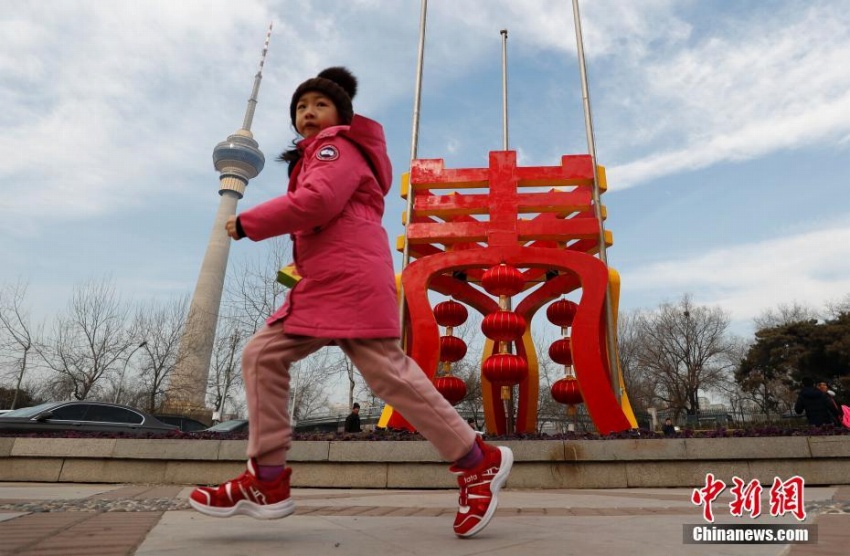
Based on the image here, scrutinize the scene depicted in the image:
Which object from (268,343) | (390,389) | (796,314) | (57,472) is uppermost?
(796,314)

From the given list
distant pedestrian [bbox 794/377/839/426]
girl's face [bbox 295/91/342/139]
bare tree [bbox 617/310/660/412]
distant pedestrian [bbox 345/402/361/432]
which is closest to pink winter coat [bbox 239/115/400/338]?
girl's face [bbox 295/91/342/139]

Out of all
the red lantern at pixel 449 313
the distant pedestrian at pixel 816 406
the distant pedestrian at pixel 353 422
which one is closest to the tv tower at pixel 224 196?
the distant pedestrian at pixel 353 422

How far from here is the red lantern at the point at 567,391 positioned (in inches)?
319

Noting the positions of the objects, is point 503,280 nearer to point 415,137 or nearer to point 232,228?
point 415,137

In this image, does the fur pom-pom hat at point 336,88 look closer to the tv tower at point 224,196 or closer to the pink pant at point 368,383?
the pink pant at point 368,383

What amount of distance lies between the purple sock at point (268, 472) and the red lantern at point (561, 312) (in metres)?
7.06

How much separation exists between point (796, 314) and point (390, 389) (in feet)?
139

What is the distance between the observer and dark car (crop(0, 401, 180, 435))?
7.67 meters

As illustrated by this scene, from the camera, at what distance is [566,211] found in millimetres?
8352

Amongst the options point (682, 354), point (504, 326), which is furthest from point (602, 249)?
point (682, 354)

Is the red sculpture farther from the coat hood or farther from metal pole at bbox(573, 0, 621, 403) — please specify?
the coat hood

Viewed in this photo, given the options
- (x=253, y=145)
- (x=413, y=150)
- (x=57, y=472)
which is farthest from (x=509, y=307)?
(x=253, y=145)

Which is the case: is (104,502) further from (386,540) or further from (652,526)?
(652,526)

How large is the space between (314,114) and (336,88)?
16cm
